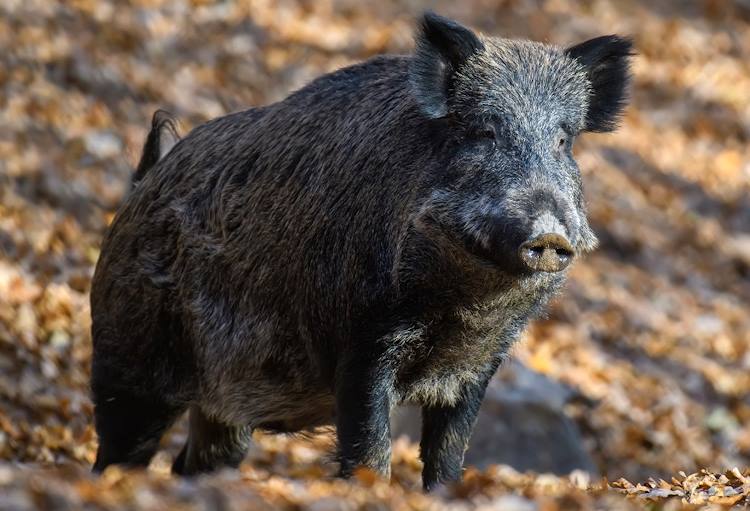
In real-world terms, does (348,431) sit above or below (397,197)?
below

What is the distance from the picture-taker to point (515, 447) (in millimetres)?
8750

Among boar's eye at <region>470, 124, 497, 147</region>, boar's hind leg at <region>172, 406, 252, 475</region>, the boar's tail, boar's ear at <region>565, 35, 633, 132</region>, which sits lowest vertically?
boar's hind leg at <region>172, 406, 252, 475</region>

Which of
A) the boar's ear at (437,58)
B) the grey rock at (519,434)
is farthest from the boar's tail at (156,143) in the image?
the grey rock at (519,434)

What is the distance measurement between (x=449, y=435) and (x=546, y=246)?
1395 millimetres

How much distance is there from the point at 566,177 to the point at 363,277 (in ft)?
3.10

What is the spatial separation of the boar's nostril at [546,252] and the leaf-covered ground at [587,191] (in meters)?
1.08

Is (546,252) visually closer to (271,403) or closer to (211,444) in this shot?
(271,403)

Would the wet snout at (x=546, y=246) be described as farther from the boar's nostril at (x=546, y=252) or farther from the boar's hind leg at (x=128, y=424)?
the boar's hind leg at (x=128, y=424)

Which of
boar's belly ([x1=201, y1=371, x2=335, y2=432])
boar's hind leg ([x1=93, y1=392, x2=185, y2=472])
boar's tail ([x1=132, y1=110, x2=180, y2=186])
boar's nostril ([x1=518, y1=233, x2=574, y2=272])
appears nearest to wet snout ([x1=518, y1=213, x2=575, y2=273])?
boar's nostril ([x1=518, y1=233, x2=574, y2=272])

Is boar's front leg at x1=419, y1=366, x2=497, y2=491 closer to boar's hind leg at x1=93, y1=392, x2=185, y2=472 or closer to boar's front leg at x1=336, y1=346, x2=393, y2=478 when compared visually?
boar's front leg at x1=336, y1=346, x2=393, y2=478

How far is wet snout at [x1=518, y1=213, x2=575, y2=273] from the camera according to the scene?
14.5 ft

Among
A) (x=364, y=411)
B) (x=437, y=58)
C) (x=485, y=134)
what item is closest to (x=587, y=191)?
(x=437, y=58)

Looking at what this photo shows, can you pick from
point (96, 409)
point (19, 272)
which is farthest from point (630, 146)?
point (96, 409)

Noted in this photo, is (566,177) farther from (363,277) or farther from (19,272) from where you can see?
(19,272)
